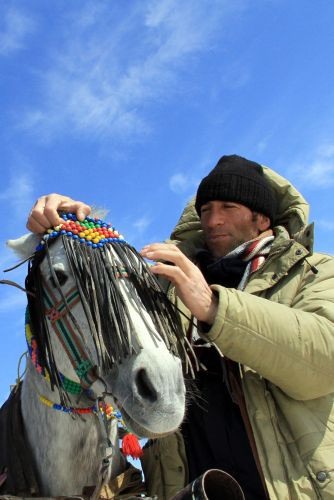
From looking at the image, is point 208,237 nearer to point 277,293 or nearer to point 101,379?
point 277,293

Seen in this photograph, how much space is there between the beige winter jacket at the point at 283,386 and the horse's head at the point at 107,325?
33 cm

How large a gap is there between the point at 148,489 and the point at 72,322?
3.58ft

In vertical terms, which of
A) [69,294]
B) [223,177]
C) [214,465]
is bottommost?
[214,465]

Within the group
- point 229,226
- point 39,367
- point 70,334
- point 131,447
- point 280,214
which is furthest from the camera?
point 280,214

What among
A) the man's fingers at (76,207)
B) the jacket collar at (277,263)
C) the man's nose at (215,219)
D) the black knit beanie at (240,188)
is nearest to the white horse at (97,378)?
the man's fingers at (76,207)

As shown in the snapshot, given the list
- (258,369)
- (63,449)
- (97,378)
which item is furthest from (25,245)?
(258,369)

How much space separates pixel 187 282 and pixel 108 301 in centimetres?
43

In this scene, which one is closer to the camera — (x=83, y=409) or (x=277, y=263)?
(x=83, y=409)

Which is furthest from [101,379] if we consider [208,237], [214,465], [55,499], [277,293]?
[208,237]

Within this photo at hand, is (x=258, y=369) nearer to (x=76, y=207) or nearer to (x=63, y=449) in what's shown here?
(x=63, y=449)

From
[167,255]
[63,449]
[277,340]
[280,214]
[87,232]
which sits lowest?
[63,449]

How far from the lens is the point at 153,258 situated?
2.73 m

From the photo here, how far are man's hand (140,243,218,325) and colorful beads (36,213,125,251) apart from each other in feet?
0.57

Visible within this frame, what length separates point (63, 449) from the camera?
2.65 m
